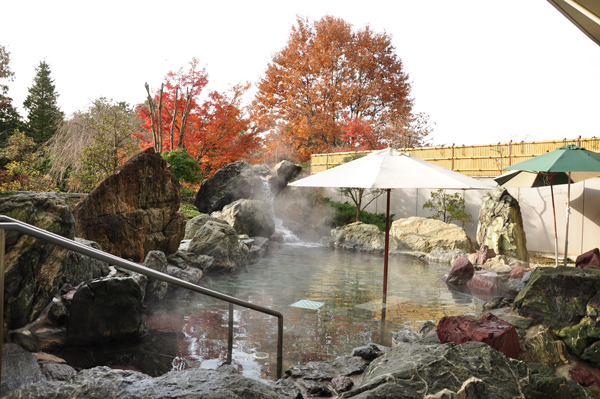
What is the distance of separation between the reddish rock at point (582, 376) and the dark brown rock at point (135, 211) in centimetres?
632

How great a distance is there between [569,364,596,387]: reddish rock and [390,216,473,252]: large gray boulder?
25.7ft

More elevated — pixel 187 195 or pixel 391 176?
pixel 391 176

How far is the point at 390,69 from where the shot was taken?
2181cm

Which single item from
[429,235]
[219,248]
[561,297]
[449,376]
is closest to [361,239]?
[429,235]

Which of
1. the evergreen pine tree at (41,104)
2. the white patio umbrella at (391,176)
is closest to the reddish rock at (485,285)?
the white patio umbrella at (391,176)

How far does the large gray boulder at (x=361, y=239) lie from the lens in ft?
39.1

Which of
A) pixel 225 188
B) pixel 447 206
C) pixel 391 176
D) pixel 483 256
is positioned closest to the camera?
pixel 391 176

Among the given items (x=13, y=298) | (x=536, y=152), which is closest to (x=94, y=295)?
(x=13, y=298)

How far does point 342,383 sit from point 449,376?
3.66 feet

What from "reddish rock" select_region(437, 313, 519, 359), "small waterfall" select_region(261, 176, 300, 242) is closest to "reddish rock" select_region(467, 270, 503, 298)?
"reddish rock" select_region(437, 313, 519, 359)

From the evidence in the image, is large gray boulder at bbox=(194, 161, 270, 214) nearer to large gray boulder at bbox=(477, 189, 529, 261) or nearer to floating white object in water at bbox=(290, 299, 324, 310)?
large gray boulder at bbox=(477, 189, 529, 261)

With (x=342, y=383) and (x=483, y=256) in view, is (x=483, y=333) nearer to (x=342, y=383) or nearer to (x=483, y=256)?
(x=342, y=383)

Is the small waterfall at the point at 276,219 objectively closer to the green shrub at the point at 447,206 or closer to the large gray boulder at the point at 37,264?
the green shrub at the point at 447,206

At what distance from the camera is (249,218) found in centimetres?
1227
